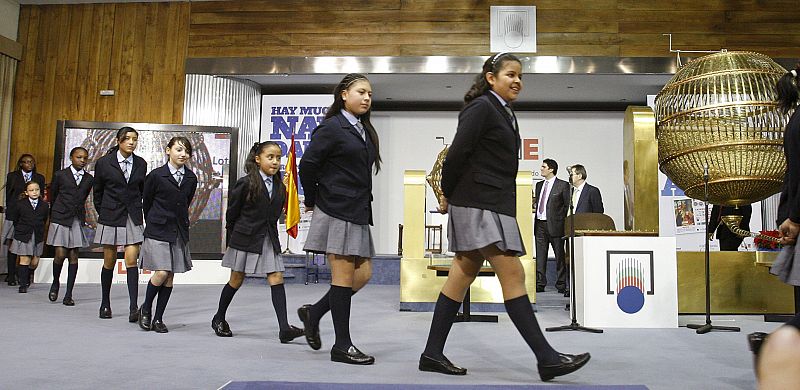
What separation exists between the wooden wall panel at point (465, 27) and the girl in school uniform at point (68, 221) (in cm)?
437

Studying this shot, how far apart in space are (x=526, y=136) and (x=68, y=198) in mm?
7969

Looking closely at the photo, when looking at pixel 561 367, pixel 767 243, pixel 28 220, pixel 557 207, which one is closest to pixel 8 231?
pixel 28 220

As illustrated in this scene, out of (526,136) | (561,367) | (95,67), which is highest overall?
(95,67)

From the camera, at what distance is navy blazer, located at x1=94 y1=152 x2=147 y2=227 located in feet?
17.6

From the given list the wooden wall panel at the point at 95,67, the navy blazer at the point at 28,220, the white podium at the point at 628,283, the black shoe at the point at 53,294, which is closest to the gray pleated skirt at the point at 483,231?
Answer: the white podium at the point at 628,283

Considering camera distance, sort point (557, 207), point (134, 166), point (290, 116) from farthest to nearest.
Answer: point (290, 116), point (557, 207), point (134, 166)

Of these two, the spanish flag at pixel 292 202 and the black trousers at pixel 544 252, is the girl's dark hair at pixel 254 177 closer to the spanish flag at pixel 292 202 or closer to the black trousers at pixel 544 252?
the spanish flag at pixel 292 202

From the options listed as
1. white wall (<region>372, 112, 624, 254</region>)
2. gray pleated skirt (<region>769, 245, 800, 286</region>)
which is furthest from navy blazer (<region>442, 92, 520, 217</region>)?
white wall (<region>372, 112, 624, 254</region>)

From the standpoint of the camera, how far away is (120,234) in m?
5.36

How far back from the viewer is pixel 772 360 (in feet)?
2.27

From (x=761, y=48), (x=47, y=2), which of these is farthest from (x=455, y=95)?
(x=47, y=2)

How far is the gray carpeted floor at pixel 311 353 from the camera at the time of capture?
298cm

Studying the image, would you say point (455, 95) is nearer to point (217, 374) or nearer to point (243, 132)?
point (243, 132)

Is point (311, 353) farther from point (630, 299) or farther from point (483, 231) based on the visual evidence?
point (630, 299)
